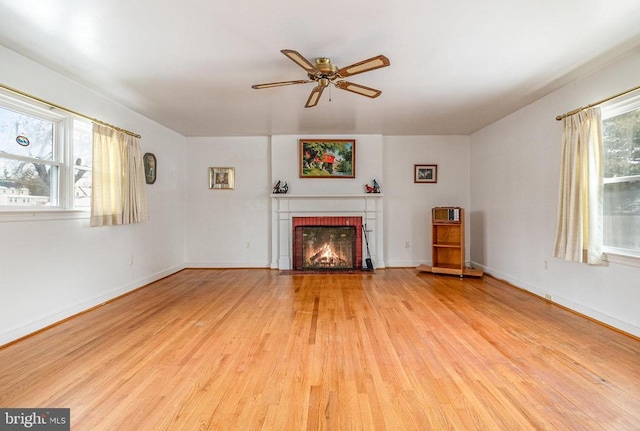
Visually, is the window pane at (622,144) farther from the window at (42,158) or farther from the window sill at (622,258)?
the window at (42,158)

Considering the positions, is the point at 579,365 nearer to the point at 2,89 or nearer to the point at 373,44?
the point at 373,44

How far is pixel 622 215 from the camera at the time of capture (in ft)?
8.98

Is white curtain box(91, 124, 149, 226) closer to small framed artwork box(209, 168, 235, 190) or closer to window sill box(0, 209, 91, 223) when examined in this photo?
window sill box(0, 209, 91, 223)

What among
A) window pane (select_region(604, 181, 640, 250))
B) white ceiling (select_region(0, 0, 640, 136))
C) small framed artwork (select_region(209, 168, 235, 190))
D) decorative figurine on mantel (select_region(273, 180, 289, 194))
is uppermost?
white ceiling (select_region(0, 0, 640, 136))

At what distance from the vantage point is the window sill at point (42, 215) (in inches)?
98.1

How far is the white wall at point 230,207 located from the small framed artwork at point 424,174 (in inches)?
109

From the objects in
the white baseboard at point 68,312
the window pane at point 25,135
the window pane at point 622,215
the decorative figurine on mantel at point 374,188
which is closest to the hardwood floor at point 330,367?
the white baseboard at point 68,312

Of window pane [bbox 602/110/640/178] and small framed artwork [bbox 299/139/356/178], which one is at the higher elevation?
small framed artwork [bbox 299/139/356/178]

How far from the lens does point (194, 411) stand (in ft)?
5.31

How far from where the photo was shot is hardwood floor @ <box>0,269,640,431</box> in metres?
1.58

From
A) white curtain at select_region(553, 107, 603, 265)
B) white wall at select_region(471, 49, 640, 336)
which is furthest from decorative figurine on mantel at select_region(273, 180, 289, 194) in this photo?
white curtain at select_region(553, 107, 603, 265)

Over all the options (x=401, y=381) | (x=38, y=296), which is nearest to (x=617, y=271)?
(x=401, y=381)

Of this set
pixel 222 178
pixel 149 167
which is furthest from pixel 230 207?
pixel 149 167

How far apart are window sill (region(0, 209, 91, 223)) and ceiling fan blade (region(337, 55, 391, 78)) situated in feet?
9.83
